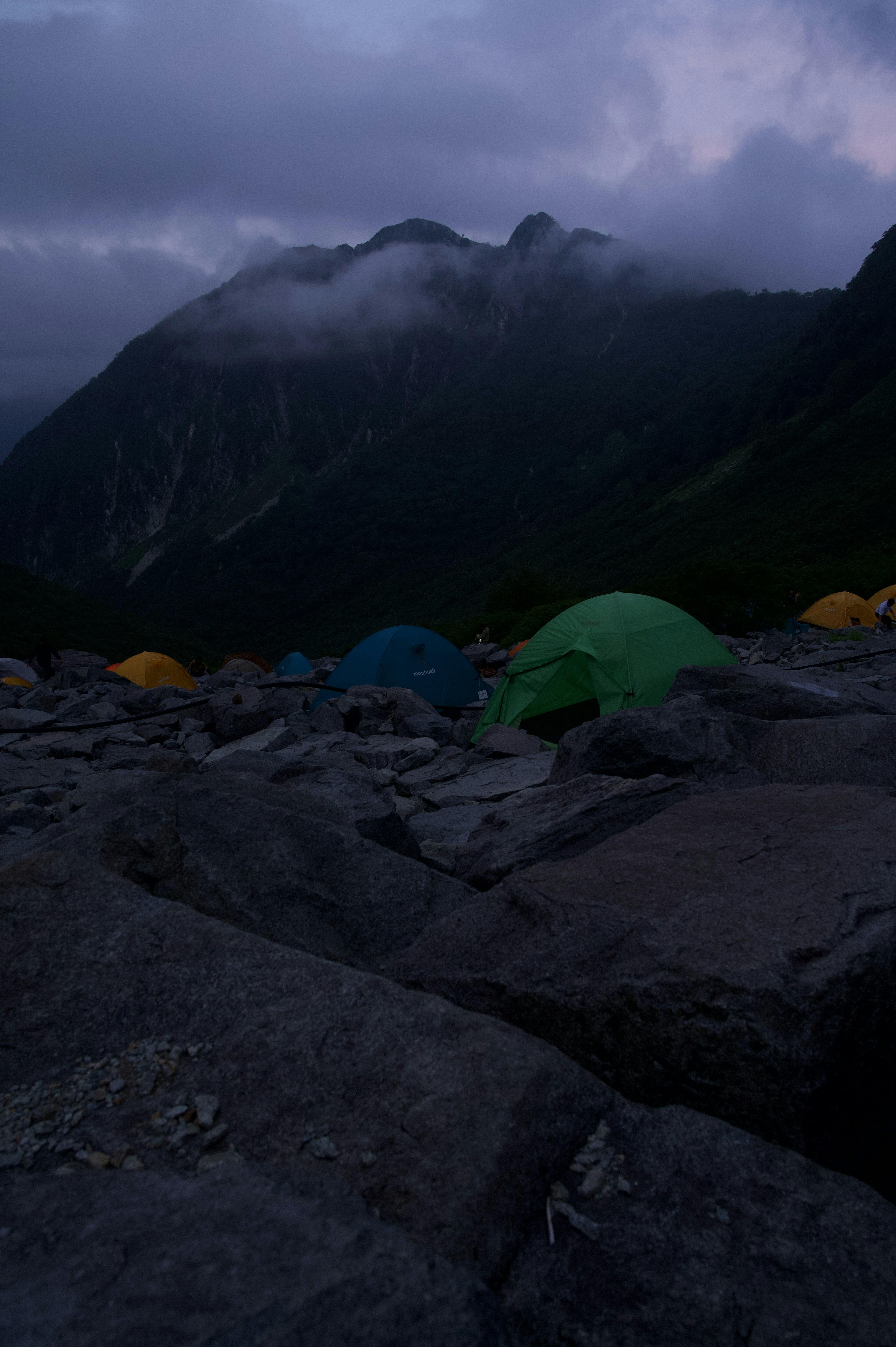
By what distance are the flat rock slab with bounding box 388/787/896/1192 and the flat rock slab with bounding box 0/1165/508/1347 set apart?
1111 millimetres

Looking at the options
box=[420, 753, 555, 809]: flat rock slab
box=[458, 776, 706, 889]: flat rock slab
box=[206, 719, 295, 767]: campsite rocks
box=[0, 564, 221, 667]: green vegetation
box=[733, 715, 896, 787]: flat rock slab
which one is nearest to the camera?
box=[458, 776, 706, 889]: flat rock slab

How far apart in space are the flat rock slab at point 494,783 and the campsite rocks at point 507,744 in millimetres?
437

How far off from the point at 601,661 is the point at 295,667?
629 inches

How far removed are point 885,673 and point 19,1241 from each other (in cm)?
1126

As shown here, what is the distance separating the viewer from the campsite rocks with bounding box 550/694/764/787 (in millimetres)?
5840

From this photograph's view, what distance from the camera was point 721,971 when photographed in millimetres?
2613

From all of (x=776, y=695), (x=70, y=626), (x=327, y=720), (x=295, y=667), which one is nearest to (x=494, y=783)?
(x=776, y=695)

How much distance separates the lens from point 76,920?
3168 mm

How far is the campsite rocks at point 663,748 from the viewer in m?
5.84

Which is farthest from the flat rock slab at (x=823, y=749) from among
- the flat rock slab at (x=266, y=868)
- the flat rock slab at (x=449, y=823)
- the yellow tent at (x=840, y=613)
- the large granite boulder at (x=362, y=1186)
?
the yellow tent at (x=840, y=613)

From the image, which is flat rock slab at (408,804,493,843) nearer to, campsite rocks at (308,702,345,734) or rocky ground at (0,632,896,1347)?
rocky ground at (0,632,896,1347)

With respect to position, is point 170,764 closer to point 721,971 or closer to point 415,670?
point 721,971

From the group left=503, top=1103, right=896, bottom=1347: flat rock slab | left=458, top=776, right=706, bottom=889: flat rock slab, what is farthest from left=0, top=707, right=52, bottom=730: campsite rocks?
left=503, top=1103, right=896, bottom=1347: flat rock slab

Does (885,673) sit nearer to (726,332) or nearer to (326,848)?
(326,848)
